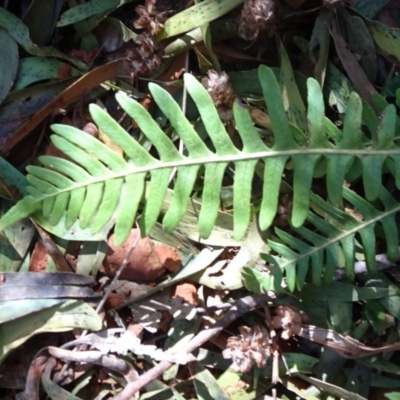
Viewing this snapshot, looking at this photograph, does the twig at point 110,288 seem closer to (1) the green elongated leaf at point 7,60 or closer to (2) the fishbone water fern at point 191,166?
(2) the fishbone water fern at point 191,166

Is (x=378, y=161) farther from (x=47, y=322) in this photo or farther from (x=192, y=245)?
(x=47, y=322)

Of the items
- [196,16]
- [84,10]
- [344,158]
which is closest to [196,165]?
[344,158]

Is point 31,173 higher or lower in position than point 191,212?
higher

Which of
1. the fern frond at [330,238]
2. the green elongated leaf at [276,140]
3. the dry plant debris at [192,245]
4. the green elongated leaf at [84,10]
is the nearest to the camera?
the green elongated leaf at [276,140]

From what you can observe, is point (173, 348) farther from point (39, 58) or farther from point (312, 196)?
point (39, 58)

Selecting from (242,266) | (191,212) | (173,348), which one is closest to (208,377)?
(173,348)

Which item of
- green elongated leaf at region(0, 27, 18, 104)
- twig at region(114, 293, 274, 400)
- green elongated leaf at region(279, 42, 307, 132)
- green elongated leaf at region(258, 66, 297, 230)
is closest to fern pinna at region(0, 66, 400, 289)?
green elongated leaf at region(258, 66, 297, 230)

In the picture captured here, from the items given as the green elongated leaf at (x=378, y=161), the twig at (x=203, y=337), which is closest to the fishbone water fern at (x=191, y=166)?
the green elongated leaf at (x=378, y=161)
